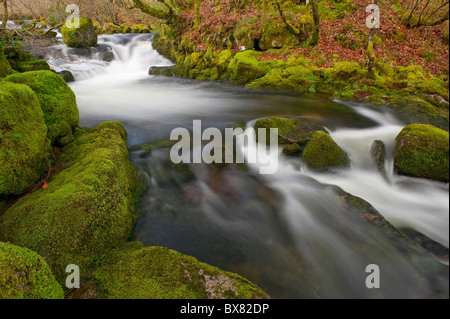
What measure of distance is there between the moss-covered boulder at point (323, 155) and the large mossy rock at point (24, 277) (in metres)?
4.38

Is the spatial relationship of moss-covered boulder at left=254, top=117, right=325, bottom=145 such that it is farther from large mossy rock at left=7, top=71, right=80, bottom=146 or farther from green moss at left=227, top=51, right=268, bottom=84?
green moss at left=227, top=51, right=268, bottom=84

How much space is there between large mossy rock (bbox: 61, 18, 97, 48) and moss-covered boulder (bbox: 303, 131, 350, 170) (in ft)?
59.9

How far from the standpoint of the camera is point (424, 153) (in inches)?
147

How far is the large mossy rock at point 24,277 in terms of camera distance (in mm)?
1653

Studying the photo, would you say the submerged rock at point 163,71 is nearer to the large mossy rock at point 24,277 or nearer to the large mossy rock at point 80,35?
the large mossy rock at point 80,35

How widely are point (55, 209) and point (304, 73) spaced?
33.1 ft

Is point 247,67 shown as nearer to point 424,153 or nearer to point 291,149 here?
point 291,149

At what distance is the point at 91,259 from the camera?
8.47ft

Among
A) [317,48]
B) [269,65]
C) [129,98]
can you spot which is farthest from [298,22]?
[129,98]

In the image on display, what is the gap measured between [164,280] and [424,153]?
4.20 m

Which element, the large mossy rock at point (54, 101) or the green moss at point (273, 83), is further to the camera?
the green moss at point (273, 83)

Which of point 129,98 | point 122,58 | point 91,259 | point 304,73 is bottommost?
point 91,259

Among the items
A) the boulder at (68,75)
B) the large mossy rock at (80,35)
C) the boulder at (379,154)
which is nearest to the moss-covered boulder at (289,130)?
the boulder at (379,154)
